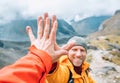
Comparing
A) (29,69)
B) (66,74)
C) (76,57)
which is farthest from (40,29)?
(76,57)

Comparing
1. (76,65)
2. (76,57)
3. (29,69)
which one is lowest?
(76,65)

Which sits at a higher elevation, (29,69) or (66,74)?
(29,69)

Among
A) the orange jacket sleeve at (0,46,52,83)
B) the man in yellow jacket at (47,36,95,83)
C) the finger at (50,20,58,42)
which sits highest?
the finger at (50,20,58,42)

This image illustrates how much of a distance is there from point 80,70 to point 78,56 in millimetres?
329

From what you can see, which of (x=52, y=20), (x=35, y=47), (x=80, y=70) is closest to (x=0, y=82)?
(x=35, y=47)

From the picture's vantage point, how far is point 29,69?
1560mm

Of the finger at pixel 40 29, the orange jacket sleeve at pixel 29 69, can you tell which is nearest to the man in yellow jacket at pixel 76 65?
the finger at pixel 40 29

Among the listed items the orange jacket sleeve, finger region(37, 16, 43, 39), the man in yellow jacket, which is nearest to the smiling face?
the man in yellow jacket

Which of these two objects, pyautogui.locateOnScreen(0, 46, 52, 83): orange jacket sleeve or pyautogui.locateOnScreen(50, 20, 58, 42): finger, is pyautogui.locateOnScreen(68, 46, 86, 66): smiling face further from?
pyautogui.locateOnScreen(0, 46, 52, 83): orange jacket sleeve

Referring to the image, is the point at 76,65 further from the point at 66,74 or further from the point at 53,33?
the point at 53,33

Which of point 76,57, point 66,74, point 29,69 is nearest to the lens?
point 29,69

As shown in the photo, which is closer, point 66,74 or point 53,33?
point 53,33

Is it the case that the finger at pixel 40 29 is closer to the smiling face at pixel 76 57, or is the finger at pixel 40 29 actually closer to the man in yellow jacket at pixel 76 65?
the man in yellow jacket at pixel 76 65

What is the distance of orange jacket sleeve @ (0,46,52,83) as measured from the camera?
4.93 ft
